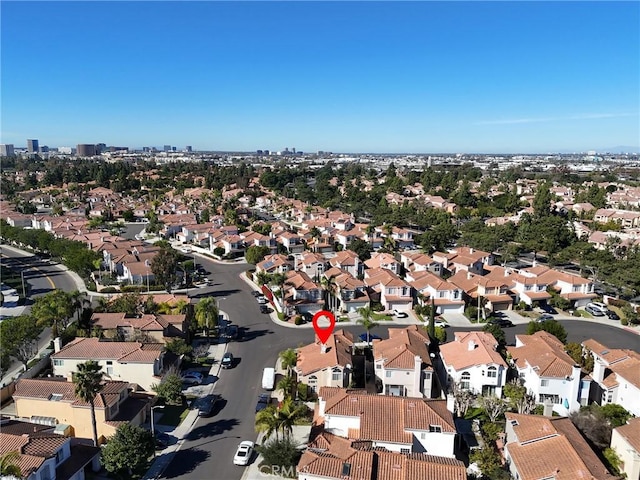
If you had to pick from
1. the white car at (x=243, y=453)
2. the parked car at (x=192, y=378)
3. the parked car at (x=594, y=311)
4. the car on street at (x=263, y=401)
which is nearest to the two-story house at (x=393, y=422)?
the white car at (x=243, y=453)

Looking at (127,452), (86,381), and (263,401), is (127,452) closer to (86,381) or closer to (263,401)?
(86,381)

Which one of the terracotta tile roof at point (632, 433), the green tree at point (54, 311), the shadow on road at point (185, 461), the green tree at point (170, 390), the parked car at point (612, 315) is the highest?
the green tree at point (54, 311)

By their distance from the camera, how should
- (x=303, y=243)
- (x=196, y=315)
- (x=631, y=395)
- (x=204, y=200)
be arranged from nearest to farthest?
(x=631, y=395) → (x=196, y=315) → (x=303, y=243) → (x=204, y=200)

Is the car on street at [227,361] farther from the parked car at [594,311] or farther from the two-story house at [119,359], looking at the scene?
the parked car at [594,311]

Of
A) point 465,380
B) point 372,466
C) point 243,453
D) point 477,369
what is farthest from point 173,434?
point 477,369

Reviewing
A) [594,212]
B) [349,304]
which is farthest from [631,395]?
[594,212]

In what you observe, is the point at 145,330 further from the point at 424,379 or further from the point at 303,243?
the point at 303,243

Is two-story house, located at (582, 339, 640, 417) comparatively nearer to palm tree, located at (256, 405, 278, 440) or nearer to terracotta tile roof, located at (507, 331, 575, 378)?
terracotta tile roof, located at (507, 331, 575, 378)
